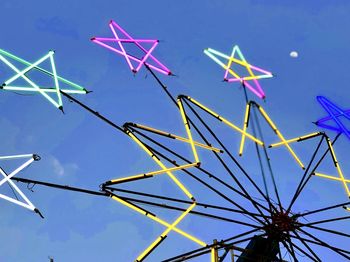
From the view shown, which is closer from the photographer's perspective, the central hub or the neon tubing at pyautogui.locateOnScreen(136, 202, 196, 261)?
the neon tubing at pyautogui.locateOnScreen(136, 202, 196, 261)

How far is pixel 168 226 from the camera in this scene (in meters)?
12.8

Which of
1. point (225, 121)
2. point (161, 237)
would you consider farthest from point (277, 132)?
point (161, 237)

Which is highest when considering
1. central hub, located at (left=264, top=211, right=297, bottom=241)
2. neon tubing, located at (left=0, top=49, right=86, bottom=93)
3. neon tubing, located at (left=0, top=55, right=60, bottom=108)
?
central hub, located at (left=264, top=211, right=297, bottom=241)

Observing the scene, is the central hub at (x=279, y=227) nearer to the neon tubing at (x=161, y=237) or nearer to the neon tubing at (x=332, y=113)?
the neon tubing at (x=161, y=237)

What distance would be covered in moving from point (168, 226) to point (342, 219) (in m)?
5.48

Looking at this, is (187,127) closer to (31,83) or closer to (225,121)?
(225,121)

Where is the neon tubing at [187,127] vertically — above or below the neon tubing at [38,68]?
above

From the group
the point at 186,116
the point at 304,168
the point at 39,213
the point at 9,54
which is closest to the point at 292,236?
the point at 304,168

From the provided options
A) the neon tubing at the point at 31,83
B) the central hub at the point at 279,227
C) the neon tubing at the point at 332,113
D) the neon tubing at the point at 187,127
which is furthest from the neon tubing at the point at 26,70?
the neon tubing at the point at 332,113

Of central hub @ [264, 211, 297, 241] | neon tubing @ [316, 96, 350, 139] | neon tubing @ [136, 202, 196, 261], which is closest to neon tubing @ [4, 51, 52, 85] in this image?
neon tubing @ [136, 202, 196, 261]

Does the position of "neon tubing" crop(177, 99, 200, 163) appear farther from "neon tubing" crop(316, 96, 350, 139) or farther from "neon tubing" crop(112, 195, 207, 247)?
"neon tubing" crop(316, 96, 350, 139)

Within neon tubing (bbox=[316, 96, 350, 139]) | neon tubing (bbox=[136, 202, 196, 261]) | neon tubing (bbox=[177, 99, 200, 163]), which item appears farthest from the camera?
neon tubing (bbox=[316, 96, 350, 139])

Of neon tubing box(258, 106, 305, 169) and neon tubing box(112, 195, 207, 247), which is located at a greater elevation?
neon tubing box(258, 106, 305, 169)

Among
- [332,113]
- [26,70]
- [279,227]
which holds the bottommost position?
[26,70]
